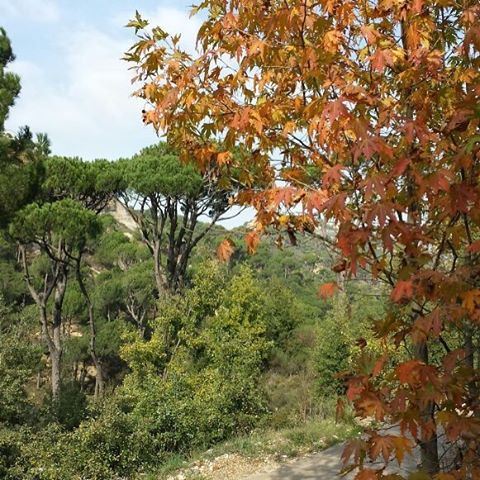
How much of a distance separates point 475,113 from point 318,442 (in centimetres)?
694

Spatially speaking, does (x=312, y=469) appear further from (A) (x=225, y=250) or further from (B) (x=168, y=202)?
(B) (x=168, y=202)

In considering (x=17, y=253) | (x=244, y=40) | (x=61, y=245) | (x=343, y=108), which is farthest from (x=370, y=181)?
(x=17, y=253)

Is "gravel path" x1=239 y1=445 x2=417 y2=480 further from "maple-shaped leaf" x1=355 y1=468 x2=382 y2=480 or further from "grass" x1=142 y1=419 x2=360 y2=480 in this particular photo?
"maple-shaped leaf" x1=355 y1=468 x2=382 y2=480

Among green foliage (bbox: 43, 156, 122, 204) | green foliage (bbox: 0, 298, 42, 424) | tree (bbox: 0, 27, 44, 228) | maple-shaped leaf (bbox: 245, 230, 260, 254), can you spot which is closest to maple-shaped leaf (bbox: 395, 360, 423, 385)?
maple-shaped leaf (bbox: 245, 230, 260, 254)

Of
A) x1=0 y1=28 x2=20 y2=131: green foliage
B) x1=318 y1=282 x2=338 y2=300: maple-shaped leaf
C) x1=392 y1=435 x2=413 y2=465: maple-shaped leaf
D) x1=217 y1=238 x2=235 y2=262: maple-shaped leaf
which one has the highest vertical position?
x1=0 y1=28 x2=20 y2=131: green foliage

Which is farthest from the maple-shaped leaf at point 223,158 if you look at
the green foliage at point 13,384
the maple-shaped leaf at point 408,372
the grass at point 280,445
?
the green foliage at point 13,384

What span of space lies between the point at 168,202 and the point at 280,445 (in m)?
11.1

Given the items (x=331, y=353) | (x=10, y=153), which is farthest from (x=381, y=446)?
(x=331, y=353)

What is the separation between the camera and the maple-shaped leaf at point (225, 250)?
2.24m

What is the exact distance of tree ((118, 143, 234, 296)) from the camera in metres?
16.4

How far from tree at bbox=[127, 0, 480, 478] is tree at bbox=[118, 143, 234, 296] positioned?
503 inches

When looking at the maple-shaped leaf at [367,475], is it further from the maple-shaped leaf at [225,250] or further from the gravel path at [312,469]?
the gravel path at [312,469]

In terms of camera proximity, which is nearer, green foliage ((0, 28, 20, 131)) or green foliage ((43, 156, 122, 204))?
green foliage ((0, 28, 20, 131))

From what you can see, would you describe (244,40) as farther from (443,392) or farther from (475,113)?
(443,392)
